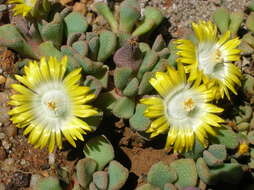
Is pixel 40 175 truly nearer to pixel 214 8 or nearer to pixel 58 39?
pixel 58 39

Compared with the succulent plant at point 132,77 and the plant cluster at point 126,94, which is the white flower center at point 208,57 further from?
the succulent plant at point 132,77

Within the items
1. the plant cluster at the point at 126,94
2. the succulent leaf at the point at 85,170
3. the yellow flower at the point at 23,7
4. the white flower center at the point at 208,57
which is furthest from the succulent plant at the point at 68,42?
the white flower center at the point at 208,57

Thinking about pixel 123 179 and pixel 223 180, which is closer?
pixel 123 179

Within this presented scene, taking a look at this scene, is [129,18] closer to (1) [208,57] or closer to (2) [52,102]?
(1) [208,57]

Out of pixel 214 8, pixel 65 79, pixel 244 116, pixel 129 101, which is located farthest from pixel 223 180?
pixel 214 8

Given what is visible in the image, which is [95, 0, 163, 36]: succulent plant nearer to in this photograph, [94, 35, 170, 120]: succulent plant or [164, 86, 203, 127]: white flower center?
[94, 35, 170, 120]: succulent plant

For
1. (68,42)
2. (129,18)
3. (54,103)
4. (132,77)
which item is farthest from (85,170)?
(129,18)
